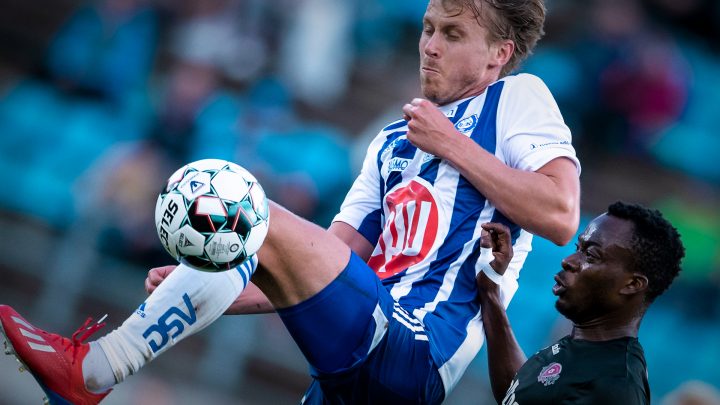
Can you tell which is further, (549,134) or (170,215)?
(549,134)

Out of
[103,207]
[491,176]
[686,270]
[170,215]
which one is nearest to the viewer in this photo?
[170,215]

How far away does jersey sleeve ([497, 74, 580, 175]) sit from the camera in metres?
3.88

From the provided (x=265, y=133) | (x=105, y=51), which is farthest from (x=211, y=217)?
(x=105, y=51)

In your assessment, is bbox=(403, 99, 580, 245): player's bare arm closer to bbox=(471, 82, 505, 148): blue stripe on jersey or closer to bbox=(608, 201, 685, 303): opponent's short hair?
bbox=(471, 82, 505, 148): blue stripe on jersey

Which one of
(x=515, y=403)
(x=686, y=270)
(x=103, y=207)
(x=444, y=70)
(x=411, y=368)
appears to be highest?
(x=444, y=70)

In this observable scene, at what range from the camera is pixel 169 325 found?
3.52 m

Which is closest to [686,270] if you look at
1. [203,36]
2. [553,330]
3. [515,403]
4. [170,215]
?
[553,330]

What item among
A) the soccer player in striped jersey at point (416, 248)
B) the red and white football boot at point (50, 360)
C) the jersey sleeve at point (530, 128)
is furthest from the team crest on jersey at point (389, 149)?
the red and white football boot at point (50, 360)

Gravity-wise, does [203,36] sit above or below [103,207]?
above

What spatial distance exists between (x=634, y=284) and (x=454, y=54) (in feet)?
3.77

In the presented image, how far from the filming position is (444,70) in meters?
4.20

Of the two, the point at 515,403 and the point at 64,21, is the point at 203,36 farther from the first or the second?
the point at 515,403

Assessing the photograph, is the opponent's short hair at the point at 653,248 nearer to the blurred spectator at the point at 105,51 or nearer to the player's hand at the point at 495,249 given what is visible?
the player's hand at the point at 495,249

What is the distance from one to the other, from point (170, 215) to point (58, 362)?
0.64 m
